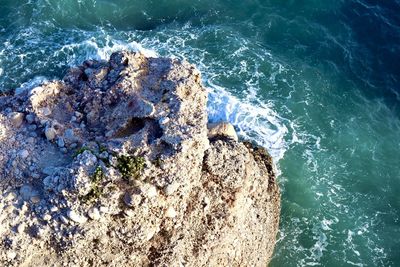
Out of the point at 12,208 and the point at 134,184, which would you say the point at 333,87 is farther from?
the point at 12,208

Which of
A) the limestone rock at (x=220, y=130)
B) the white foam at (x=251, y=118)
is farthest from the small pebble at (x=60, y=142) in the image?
the white foam at (x=251, y=118)

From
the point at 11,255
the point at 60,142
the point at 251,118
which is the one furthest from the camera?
the point at 251,118

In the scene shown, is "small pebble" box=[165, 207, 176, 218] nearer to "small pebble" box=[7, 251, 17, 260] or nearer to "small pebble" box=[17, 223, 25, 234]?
"small pebble" box=[17, 223, 25, 234]

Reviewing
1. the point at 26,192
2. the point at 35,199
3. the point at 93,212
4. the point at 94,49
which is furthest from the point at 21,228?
the point at 94,49

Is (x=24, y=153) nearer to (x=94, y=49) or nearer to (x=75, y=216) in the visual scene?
(x=75, y=216)

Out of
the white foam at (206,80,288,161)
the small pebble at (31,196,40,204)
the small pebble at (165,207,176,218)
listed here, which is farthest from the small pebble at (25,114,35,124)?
the white foam at (206,80,288,161)

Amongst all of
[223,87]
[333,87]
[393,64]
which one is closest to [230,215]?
[223,87]
